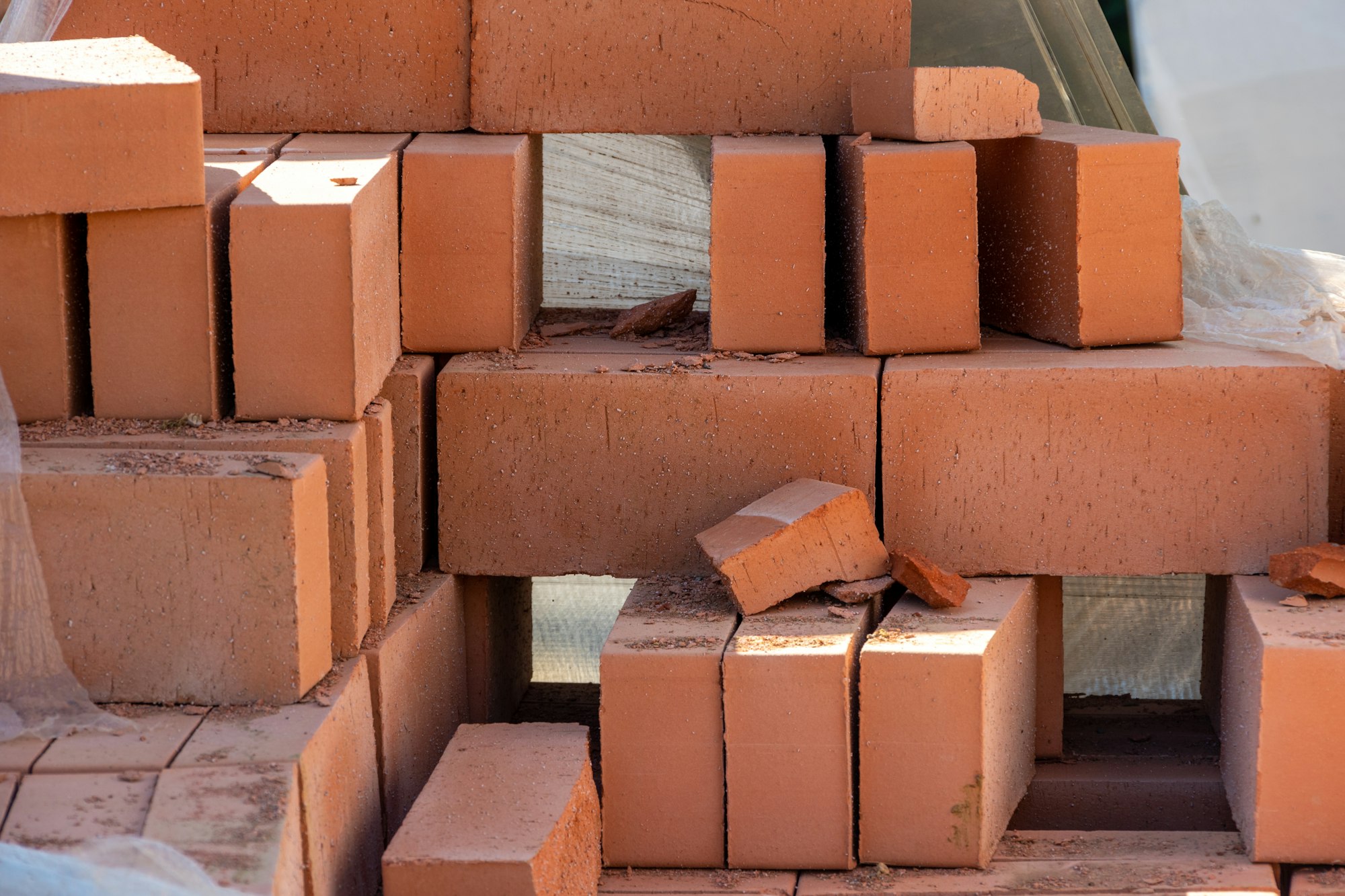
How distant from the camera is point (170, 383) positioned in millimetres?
3078

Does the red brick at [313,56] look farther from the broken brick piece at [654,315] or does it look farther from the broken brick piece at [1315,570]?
the broken brick piece at [1315,570]

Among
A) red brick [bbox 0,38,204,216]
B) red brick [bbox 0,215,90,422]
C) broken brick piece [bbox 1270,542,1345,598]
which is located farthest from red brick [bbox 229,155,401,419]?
broken brick piece [bbox 1270,542,1345,598]

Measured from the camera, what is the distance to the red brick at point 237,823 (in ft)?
7.92

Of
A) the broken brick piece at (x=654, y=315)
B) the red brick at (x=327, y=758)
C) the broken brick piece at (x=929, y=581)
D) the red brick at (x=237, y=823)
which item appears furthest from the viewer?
the broken brick piece at (x=654, y=315)

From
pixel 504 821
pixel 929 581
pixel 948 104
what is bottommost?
pixel 504 821

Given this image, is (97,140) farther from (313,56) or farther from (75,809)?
(75,809)

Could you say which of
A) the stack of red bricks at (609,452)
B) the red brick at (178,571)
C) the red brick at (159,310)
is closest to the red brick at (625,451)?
the stack of red bricks at (609,452)

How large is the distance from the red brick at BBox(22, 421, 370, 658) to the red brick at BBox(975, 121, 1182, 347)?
5.92ft

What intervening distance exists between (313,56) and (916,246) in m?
1.70

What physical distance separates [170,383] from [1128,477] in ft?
7.39

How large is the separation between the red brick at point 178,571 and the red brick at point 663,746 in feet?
2.24

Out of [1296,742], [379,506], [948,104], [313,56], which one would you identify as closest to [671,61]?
[948,104]

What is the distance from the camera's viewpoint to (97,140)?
290 cm

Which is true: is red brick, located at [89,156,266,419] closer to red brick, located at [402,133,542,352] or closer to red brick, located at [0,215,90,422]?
red brick, located at [0,215,90,422]
